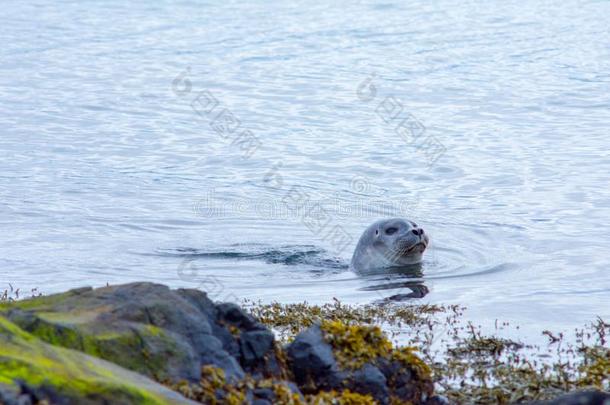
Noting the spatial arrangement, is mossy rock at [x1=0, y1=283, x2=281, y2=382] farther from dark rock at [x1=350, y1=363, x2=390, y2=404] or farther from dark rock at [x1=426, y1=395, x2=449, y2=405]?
dark rock at [x1=426, y1=395, x2=449, y2=405]

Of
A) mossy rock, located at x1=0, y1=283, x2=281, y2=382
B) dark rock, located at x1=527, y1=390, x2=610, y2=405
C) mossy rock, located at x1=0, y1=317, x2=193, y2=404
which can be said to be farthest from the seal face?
mossy rock, located at x1=0, y1=317, x2=193, y2=404

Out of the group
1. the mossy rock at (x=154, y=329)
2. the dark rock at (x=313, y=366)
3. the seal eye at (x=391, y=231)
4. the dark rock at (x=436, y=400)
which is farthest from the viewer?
the seal eye at (x=391, y=231)

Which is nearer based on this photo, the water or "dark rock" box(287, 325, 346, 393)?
"dark rock" box(287, 325, 346, 393)

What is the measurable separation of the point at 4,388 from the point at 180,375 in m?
1.22

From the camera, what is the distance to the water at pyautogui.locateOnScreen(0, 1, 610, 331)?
47.2 ft

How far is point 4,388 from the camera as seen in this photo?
5395 millimetres

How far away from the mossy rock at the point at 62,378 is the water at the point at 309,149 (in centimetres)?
550

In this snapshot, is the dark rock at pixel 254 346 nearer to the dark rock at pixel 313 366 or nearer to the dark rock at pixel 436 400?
the dark rock at pixel 313 366

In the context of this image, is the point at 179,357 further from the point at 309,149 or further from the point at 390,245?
the point at 309,149

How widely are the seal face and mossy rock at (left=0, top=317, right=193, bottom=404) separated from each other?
28.4 ft

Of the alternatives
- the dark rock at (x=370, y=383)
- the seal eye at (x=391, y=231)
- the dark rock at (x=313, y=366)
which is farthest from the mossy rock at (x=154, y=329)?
the seal eye at (x=391, y=231)

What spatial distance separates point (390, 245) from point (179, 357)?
27.2 ft

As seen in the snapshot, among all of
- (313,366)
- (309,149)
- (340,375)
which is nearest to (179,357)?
(313,366)

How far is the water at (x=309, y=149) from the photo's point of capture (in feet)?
47.2
